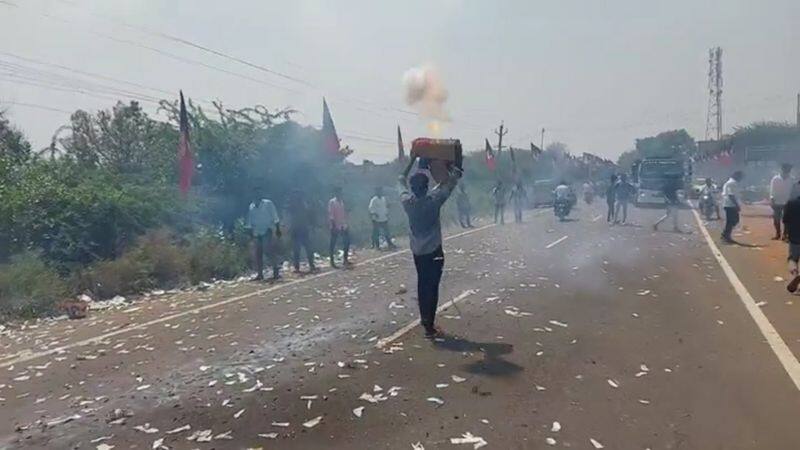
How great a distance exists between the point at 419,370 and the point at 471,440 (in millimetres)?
1894

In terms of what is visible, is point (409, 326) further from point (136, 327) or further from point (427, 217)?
point (136, 327)

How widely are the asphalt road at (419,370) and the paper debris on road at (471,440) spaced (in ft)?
0.05

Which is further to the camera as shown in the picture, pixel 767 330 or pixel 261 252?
pixel 261 252

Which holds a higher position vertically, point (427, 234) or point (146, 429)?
point (427, 234)

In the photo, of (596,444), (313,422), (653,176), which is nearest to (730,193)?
(596,444)

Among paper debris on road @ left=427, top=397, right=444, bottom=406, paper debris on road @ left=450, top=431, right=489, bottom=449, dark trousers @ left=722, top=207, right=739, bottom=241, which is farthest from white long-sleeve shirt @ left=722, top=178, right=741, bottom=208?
paper debris on road @ left=450, top=431, right=489, bottom=449

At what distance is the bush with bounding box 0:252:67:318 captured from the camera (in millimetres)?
11820

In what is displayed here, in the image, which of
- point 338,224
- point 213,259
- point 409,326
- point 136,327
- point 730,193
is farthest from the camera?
point 730,193

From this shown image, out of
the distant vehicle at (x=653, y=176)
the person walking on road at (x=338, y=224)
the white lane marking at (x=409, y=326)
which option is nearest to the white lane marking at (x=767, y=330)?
the white lane marking at (x=409, y=326)

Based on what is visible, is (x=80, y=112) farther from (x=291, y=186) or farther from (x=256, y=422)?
(x=256, y=422)

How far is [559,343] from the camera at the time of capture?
26.7 feet

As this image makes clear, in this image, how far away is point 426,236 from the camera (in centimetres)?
888

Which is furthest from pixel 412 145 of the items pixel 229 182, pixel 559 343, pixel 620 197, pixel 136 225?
pixel 620 197

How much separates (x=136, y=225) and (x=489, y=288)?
361 inches
